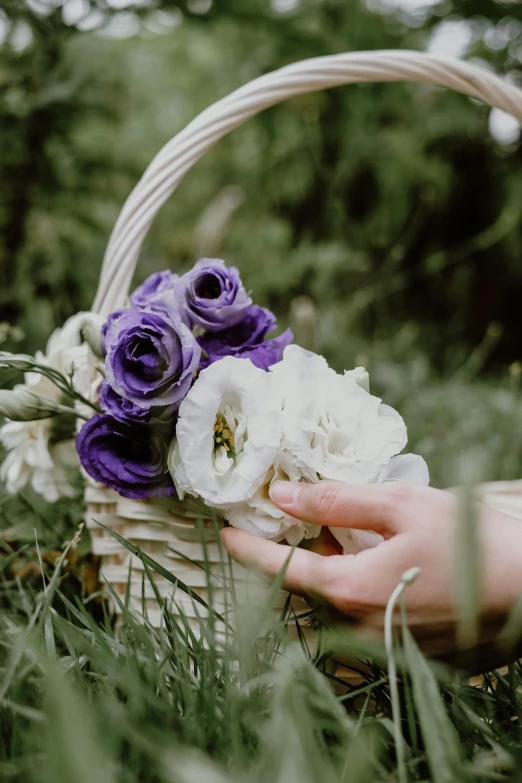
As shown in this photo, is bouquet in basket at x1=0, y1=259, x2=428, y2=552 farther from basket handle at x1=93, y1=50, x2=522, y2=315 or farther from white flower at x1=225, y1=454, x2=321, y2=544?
basket handle at x1=93, y1=50, x2=522, y2=315

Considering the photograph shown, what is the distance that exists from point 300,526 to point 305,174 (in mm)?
1929

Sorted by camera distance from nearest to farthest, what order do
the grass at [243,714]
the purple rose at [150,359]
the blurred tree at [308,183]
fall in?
the grass at [243,714]
the purple rose at [150,359]
the blurred tree at [308,183]

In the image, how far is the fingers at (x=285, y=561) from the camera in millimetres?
455

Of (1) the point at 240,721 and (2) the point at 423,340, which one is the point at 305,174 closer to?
(2) the point at 423,340

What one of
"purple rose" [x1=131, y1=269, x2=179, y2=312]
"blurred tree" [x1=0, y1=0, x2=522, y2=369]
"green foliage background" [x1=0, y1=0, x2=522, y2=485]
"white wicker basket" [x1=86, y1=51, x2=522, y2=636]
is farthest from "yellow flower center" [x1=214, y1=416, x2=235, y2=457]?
"blurred tree" [x1=0, y1=0, x2=522, y2=369]

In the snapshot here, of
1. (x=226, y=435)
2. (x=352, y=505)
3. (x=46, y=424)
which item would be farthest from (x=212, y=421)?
(x=46, y=424)

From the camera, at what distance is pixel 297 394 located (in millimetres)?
542

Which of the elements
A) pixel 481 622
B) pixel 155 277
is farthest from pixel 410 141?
pixel 481 622

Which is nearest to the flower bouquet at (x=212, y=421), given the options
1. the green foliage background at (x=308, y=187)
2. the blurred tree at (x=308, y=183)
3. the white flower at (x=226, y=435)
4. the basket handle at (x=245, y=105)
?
the white flower at (x=226, y=435)

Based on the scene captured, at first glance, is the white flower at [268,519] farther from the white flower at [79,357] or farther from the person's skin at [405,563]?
the white flower at [79,357]

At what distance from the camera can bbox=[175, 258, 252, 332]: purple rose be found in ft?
2.04

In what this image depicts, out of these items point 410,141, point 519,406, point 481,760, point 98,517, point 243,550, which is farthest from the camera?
point 410,141

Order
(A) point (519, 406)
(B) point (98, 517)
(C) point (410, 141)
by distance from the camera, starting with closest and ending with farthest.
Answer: (B) point (98, 517)
(A) point (519, 406)
(C) point (410, 141)

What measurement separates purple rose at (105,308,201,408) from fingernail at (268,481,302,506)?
0.12 metres
